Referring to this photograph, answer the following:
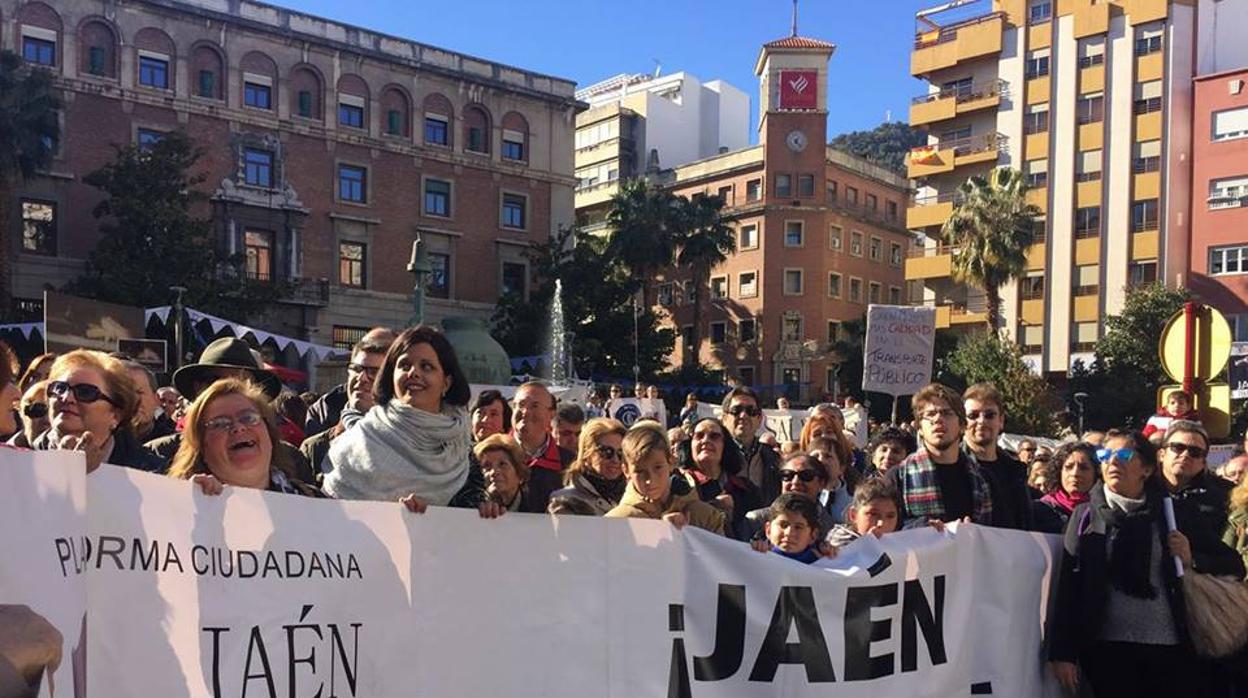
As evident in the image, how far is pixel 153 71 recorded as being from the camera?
128 ft

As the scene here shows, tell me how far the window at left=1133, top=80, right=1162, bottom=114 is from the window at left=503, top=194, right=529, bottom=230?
2633cm

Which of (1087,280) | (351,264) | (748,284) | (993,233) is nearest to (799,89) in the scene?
Answer: (748,284)

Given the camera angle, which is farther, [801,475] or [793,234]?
[793,234]

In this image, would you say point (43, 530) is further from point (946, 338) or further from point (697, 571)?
point (946, 338)

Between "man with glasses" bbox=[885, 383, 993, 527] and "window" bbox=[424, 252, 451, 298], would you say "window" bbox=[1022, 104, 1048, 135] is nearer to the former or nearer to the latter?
"window" bbox=[424, 252, 451, 298]

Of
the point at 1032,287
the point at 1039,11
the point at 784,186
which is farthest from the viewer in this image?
the point at 784,186

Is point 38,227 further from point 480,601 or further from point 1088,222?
point 1088,222

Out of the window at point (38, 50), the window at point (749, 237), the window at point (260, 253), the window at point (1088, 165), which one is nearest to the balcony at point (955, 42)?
the window at point (1088, 165)

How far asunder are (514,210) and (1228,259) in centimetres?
2925

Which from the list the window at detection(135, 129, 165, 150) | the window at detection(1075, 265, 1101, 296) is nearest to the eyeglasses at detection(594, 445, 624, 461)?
the window at detection(135, 129, 165, 150)

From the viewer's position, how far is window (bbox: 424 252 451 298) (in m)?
46.2

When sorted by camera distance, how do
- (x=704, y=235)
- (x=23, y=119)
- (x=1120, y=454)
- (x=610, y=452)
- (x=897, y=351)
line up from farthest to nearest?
(x=704, y=235) < (x=23, y=119) < (x=897, y=351) < (x=610, y=452) < (x=1120, y=454)

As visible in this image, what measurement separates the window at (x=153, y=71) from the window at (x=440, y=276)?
1228 cm

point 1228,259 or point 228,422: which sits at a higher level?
point 1228,259
